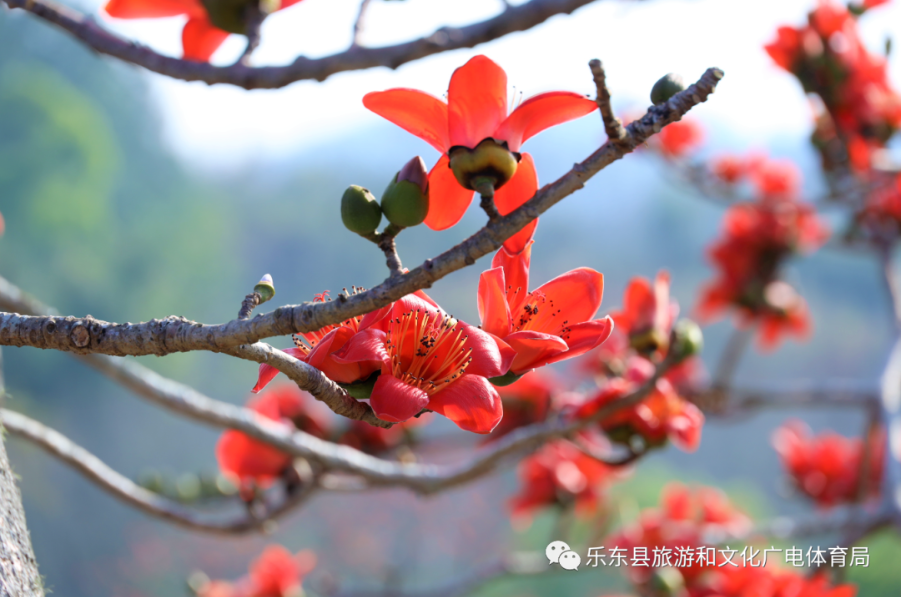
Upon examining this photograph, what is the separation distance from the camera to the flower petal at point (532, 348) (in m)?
0.32

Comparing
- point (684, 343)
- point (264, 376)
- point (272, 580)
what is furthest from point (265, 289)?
point (272, 580)

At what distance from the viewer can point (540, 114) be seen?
32cm

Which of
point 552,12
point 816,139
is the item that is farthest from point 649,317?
point 816,139

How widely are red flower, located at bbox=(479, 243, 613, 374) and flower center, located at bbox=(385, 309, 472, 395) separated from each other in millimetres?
21

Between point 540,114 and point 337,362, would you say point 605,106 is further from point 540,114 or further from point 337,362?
point 337,362

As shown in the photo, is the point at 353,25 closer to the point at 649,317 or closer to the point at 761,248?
the point at 649,317

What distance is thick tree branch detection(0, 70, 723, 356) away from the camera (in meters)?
0.27

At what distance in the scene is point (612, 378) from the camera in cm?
75

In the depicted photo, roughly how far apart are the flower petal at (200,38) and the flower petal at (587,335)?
362mm

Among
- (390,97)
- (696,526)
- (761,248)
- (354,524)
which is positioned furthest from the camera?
(354,524)

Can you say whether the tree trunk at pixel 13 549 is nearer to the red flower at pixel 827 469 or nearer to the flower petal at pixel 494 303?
the flower petal at pixel 494 303

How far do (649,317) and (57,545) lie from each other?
12.6 feet

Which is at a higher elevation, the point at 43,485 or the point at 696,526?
the point at 43,485

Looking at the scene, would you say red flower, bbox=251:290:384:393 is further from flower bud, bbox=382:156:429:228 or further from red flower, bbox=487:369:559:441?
red flower, bbox=487:369:559:441
